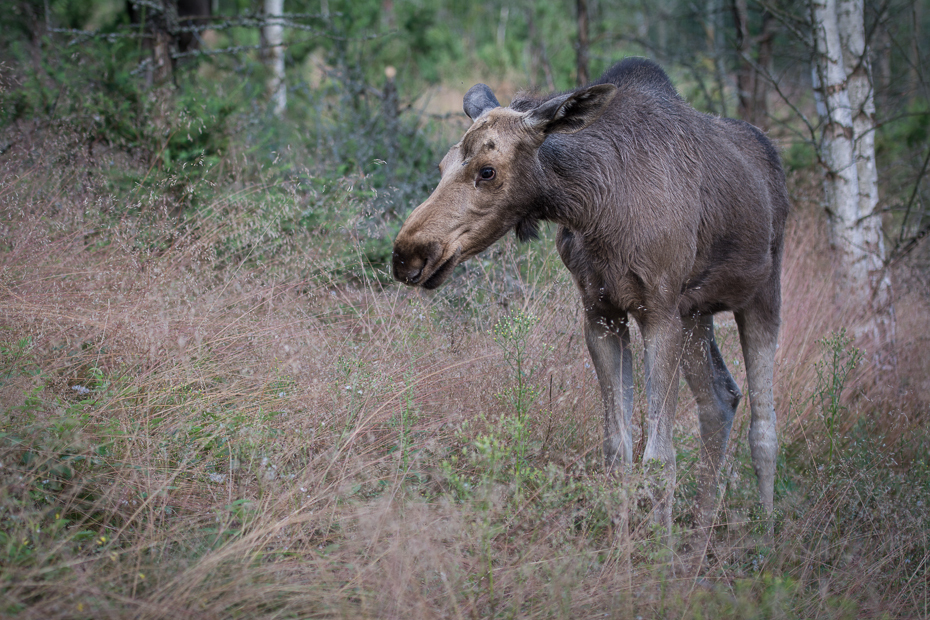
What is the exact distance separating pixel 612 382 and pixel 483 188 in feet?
4.51

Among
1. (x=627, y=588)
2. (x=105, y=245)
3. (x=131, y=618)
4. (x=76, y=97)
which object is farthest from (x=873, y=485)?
(x=76, y=97)

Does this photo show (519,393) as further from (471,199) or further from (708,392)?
(708,392)

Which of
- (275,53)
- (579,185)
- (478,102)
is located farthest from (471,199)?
(275,53)

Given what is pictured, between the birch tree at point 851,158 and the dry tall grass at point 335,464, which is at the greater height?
the birch tree at point 851,158

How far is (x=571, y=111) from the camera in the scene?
11.6ft

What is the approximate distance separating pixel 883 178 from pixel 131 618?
474 inches

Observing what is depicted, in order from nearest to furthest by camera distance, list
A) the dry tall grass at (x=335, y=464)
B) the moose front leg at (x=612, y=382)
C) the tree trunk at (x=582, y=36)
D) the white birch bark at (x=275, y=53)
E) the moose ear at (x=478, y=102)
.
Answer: the dry tall grass at (x=335, y=464), the moose front leg at (x=612, y=382), the moose ear at (x=478, y=102), the tree trunk at (x=582, y=36), the white birch bark at (x=275, y=53)

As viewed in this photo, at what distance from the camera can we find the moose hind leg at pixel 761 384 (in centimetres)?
450

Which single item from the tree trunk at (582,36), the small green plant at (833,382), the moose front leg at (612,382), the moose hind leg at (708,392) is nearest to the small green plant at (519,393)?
the moose front leg at (612,382)

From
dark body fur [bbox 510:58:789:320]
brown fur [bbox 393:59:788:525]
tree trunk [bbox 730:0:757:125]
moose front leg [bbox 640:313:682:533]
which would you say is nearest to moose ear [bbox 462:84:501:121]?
brown fur [bbox 393:59:788:525]

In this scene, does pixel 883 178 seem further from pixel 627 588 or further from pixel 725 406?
pixel 627 588

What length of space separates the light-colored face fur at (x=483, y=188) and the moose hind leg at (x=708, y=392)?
160cm

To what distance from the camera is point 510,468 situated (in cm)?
339

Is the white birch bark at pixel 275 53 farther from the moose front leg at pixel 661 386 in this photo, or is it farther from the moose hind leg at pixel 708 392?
the moose front leg at pixel 661 386
